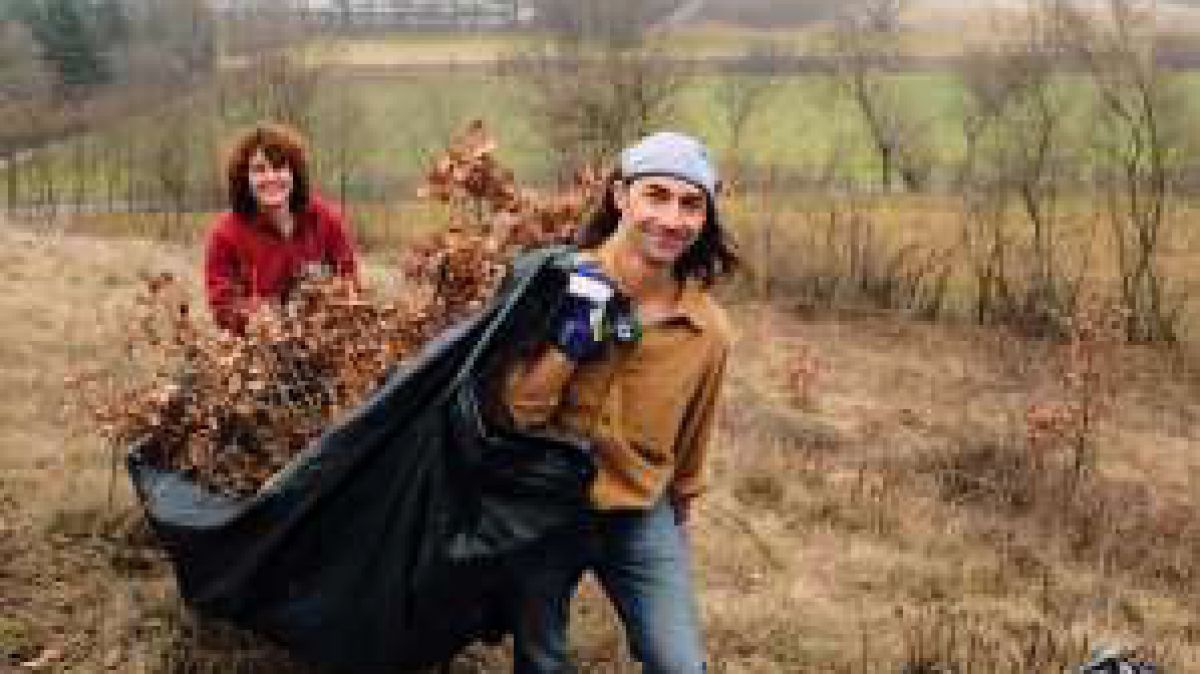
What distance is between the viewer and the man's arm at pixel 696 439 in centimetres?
381

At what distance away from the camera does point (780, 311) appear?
2198 centimetres

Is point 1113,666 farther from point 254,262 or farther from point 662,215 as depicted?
point 254,262

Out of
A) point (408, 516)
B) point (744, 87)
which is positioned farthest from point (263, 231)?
point (744, 87)

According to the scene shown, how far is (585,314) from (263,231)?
2011 millimetres

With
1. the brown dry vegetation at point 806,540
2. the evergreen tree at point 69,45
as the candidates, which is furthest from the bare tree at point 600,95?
the evergreen tree at point 69,45

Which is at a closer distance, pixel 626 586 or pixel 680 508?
pixel 626 586

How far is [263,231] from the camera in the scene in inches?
201

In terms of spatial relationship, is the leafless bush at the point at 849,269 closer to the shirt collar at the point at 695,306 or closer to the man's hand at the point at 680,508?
the man's hand at the point at 680,508

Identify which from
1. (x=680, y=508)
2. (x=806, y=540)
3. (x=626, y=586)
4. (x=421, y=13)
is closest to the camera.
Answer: (x=626, y=586)

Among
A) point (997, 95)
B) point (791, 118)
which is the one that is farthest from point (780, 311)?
point (791, 118)

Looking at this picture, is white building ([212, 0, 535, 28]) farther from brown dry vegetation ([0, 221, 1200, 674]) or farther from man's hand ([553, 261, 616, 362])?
man's hand ([553, 261, 616, 362])

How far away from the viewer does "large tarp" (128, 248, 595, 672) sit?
3.64m

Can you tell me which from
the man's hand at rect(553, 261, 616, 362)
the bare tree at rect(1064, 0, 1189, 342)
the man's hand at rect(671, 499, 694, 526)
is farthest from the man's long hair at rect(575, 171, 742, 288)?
the bare tree at rect(1064, 0, 1189, 342)

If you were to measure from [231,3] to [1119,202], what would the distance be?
3707 centimetres
